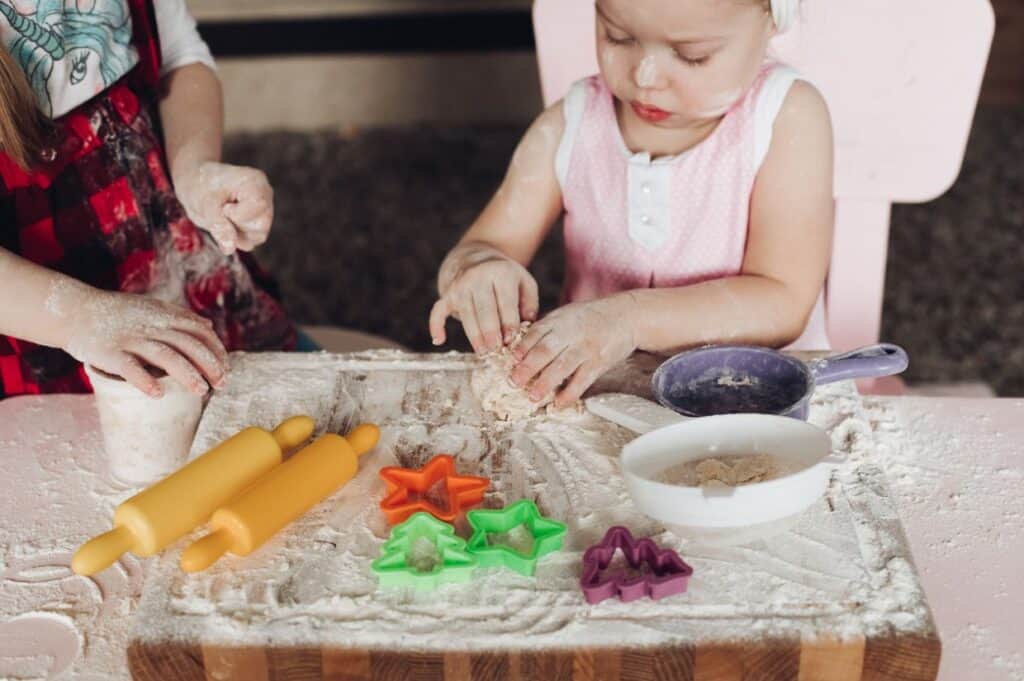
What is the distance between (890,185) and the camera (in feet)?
4.75

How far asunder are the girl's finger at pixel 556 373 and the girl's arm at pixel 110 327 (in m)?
0.29

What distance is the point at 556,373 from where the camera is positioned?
105 centimetres

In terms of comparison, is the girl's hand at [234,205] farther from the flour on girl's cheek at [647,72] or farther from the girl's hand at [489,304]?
the flour on girl's cheek at [647,72]

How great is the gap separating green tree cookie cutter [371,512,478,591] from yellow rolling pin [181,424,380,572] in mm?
83

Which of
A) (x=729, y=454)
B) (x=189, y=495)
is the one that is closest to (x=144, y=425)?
(x=189, y=495)

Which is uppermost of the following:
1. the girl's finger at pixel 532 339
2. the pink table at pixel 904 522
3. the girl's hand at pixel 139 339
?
the girl's hand at pixel 139 339

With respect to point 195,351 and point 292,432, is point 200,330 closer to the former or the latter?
point 195,351

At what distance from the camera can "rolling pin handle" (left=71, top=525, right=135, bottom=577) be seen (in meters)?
0.85

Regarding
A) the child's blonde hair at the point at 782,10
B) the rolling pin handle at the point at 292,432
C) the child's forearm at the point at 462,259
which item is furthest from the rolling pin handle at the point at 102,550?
the child's blonde hair at the point at 782,10

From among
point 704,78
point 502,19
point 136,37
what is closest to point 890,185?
point 704,78

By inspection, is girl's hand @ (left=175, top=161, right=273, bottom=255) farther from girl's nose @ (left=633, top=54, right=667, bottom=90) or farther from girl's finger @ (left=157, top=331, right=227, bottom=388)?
girl's nose @ (left=633, top=54, right=667, bottom=90)

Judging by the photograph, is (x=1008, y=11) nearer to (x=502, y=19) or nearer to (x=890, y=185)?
(x=502, y=19)

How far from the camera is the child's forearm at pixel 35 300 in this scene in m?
1.12

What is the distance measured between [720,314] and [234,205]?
496 mm
